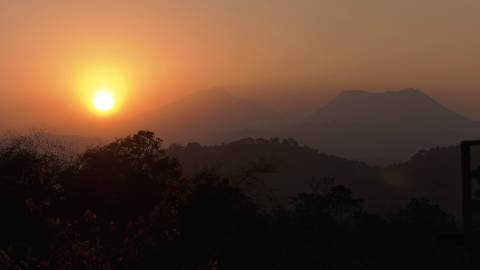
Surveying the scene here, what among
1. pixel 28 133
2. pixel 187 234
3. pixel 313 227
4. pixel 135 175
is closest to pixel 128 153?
pixel 135 175

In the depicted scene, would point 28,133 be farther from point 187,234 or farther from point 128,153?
point 187,234

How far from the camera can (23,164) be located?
37969 mm

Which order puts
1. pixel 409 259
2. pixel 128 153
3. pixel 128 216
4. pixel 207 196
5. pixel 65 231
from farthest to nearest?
pixel 409 259
pixel 128 153
pixel 207 196
pixel 128 216
pixel 65 231

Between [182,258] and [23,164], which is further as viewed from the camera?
[23,164]

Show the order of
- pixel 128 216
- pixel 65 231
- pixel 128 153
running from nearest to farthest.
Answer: pixel 65 231
pixel 128 216
pixel 128 153

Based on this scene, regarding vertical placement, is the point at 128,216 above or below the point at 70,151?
below

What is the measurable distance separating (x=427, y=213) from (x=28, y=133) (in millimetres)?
41377

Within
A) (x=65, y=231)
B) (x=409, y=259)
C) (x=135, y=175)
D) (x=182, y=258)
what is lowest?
(x=409, y=259)

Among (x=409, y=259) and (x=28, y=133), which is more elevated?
(x=28, y=133)

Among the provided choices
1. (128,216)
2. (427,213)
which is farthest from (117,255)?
(427,213)

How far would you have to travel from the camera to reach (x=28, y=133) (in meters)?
40.3

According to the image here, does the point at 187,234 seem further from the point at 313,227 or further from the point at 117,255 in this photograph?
the point at 313,227

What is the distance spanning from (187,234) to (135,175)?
685cm

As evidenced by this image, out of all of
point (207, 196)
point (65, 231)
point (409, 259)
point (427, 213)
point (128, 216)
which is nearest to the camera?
point (65, 231)
